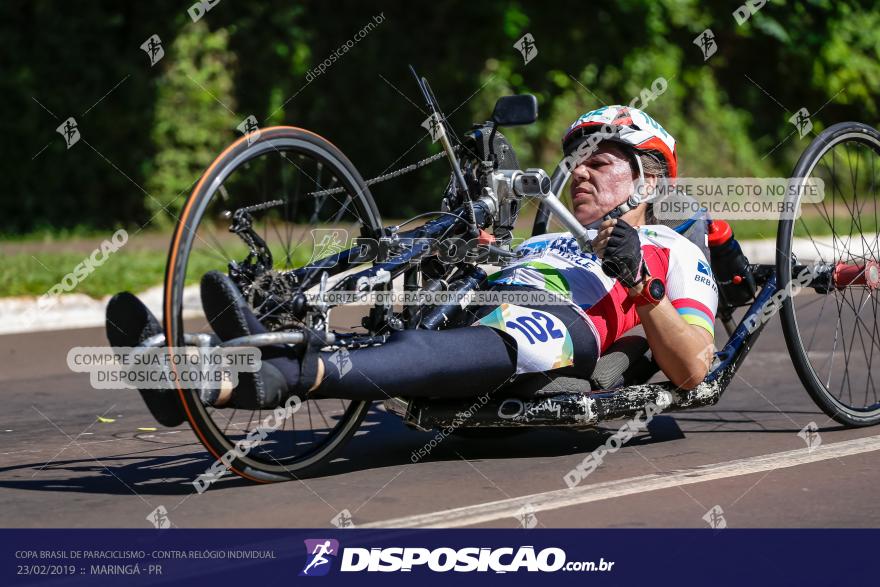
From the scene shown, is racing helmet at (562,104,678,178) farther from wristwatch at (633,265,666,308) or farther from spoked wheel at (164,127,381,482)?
spoked wheel at (164,127,381,482)

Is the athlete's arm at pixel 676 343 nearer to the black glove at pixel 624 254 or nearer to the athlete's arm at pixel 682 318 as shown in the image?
the athlete's arm at pixel 682 318

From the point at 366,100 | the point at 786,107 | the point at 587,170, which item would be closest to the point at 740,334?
the point at 587,170

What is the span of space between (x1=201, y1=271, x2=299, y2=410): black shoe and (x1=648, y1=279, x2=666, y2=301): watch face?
1362 millimetres

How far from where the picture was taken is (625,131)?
222 inches

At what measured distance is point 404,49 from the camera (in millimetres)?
16578

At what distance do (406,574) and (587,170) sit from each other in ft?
7.01

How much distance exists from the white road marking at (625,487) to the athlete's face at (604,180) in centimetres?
108

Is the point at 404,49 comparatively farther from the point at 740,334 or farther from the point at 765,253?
the point at 740,334

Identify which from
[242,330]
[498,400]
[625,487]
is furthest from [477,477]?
[242,330]

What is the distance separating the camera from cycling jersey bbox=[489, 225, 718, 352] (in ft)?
17.7

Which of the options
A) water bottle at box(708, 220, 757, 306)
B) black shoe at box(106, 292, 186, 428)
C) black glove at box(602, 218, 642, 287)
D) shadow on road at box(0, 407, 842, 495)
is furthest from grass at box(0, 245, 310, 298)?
black shoe at box(106, 292, 186, 428)

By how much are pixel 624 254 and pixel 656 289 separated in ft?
0.85

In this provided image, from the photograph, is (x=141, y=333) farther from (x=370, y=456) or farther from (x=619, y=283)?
(x=619, y=283)

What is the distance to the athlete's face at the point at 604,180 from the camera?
566 centimetres
